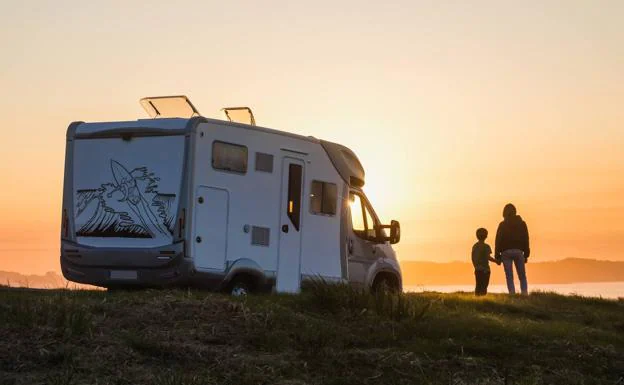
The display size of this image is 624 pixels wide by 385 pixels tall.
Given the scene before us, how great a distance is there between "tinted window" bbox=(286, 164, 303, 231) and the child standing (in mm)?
5236

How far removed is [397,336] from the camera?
36.8ft

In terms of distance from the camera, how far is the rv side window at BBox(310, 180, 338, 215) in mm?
16578

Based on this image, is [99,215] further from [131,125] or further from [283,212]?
[283,212]

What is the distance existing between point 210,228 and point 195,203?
1.57ft

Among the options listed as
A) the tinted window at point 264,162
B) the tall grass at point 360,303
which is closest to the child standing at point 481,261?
the tinted window at point 264,162

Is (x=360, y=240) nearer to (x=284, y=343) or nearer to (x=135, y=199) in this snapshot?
(x=135, y=199)

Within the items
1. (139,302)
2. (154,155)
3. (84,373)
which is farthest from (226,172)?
(84,373)

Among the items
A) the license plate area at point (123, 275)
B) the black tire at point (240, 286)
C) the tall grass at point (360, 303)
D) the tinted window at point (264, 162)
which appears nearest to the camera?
the tall grass at point (360, 303)

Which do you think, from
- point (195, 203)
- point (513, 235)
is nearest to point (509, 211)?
point (513, 235)

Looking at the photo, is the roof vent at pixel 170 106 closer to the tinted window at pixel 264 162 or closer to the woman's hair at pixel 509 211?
the tinted window at pixel 264 162

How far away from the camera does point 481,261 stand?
20141 mm

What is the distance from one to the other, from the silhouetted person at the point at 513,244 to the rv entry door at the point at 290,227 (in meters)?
5.74

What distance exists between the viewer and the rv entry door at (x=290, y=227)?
16.0 meters

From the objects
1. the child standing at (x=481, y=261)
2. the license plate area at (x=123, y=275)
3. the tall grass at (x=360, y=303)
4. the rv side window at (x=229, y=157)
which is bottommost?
the tall grass at (x=360, y=303)
